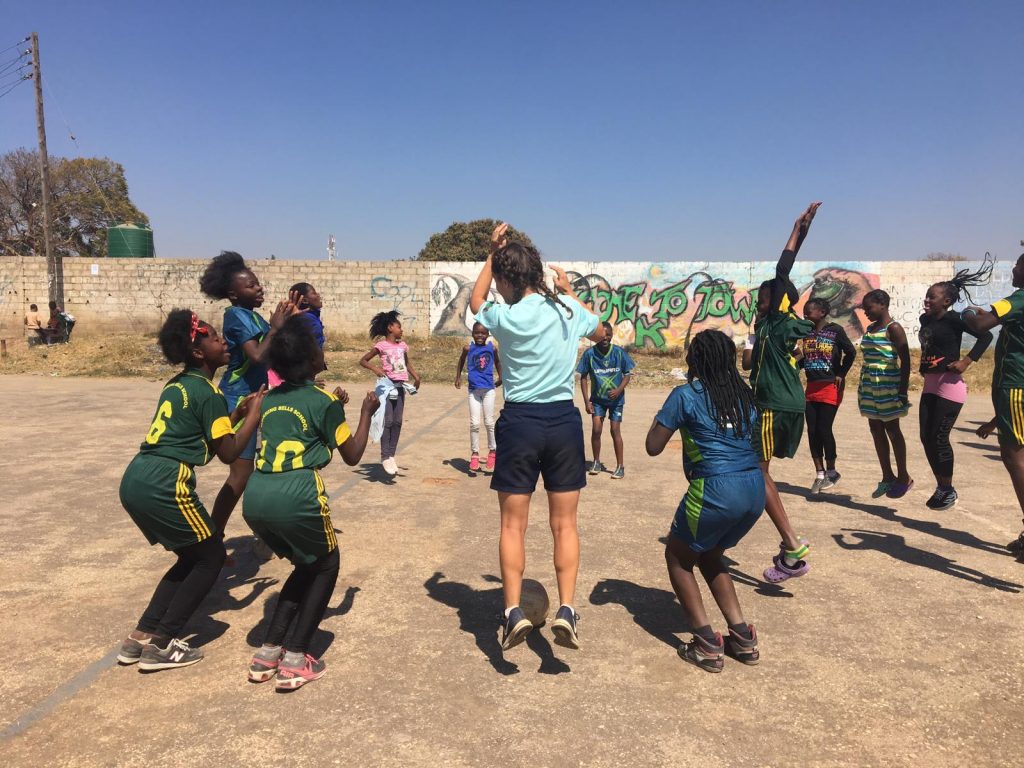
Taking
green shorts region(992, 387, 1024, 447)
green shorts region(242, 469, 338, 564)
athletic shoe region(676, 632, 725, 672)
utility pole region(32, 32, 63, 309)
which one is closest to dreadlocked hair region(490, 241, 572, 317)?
green shorts region(242, 469, 338, 564)

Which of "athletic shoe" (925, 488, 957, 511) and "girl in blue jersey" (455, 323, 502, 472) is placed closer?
"athletic shoe" (925, 488, 957, 511)

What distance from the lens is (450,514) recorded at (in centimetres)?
595

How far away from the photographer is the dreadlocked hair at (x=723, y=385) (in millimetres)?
3348

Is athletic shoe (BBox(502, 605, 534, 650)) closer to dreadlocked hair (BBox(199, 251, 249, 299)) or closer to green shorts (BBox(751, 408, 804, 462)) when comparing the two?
green shorts (BBox(751, 408, 804, 462))

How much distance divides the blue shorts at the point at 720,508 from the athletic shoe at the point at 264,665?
6.77 feet

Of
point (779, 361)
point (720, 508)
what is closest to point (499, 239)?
point (720, 508)

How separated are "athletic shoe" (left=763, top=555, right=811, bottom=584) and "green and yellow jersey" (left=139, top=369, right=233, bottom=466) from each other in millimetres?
3387

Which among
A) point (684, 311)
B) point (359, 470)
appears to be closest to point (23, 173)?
point (684, 311)

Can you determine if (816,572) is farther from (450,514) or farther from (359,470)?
(359,470)

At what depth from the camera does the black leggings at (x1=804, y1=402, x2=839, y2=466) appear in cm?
672

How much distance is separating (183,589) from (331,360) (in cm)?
1631

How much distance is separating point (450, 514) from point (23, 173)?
156 ft

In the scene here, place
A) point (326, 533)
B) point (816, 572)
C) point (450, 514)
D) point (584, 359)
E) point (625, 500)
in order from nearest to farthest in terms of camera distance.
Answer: point (326, 533) → point (816, 572) → point (450, 514) → point (625, 500) → point (584, 359)

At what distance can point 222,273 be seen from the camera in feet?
14.8
